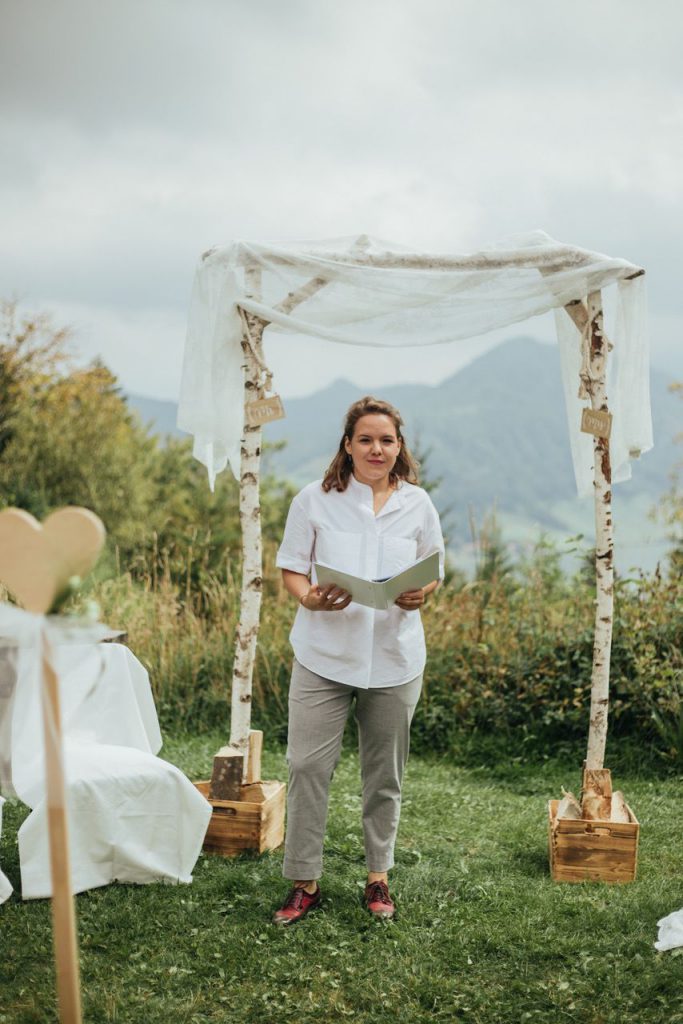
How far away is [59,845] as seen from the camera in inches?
64.2

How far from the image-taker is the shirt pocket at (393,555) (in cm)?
319

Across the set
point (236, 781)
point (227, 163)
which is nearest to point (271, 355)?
point (236, 781)

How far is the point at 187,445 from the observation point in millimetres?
18844

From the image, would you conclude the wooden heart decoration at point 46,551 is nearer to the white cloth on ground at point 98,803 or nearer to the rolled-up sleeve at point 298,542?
the rolled-up sleeve at point 298,542

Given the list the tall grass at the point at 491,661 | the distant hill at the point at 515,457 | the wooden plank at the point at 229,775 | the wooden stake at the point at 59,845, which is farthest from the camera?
the distant hill at the point at 515,457

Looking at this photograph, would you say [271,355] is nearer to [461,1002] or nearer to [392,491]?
[392,491]

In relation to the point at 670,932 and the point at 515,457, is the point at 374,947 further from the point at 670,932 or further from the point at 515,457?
the point at 515,457

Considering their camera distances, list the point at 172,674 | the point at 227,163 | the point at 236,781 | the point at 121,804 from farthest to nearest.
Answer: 1. the point at 227,163
2. the point at 172,674
3. the point at 236,781
4. the point at 121,804

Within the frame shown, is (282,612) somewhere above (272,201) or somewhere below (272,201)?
below

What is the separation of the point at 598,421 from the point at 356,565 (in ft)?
3.96

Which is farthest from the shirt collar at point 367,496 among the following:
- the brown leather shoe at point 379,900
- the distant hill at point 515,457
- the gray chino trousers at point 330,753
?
the distant hill at point 515,457

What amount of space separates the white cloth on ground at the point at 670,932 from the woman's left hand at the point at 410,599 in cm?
128

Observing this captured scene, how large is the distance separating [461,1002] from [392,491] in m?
1.56

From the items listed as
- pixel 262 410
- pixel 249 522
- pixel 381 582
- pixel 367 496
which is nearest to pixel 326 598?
pixel 381 582
